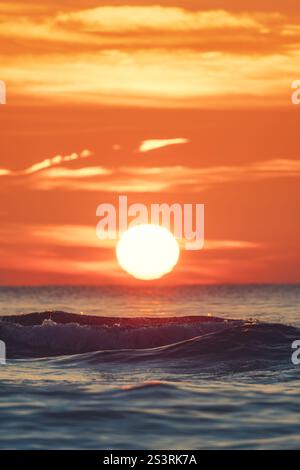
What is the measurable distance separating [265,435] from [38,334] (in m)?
21.1

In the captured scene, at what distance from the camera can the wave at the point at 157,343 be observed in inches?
1198

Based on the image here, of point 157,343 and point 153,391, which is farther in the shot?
point 157,343

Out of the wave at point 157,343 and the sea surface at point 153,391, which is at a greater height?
the wave at point 157,343

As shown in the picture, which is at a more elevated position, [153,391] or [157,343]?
[157,343]

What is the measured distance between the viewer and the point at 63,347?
120 feet

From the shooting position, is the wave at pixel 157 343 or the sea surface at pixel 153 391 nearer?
the sea surface at pixel 153 391

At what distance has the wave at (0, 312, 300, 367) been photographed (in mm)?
30422

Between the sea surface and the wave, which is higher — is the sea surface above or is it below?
below

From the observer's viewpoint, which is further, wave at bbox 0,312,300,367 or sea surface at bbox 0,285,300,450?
wave at bbox 0,312,300,367

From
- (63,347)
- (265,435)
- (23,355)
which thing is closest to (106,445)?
(265,435)

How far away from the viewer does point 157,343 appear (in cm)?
3641

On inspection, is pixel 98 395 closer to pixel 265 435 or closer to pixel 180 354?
pixel 265 435

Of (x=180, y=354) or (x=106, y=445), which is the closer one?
(x=106, y=445)
